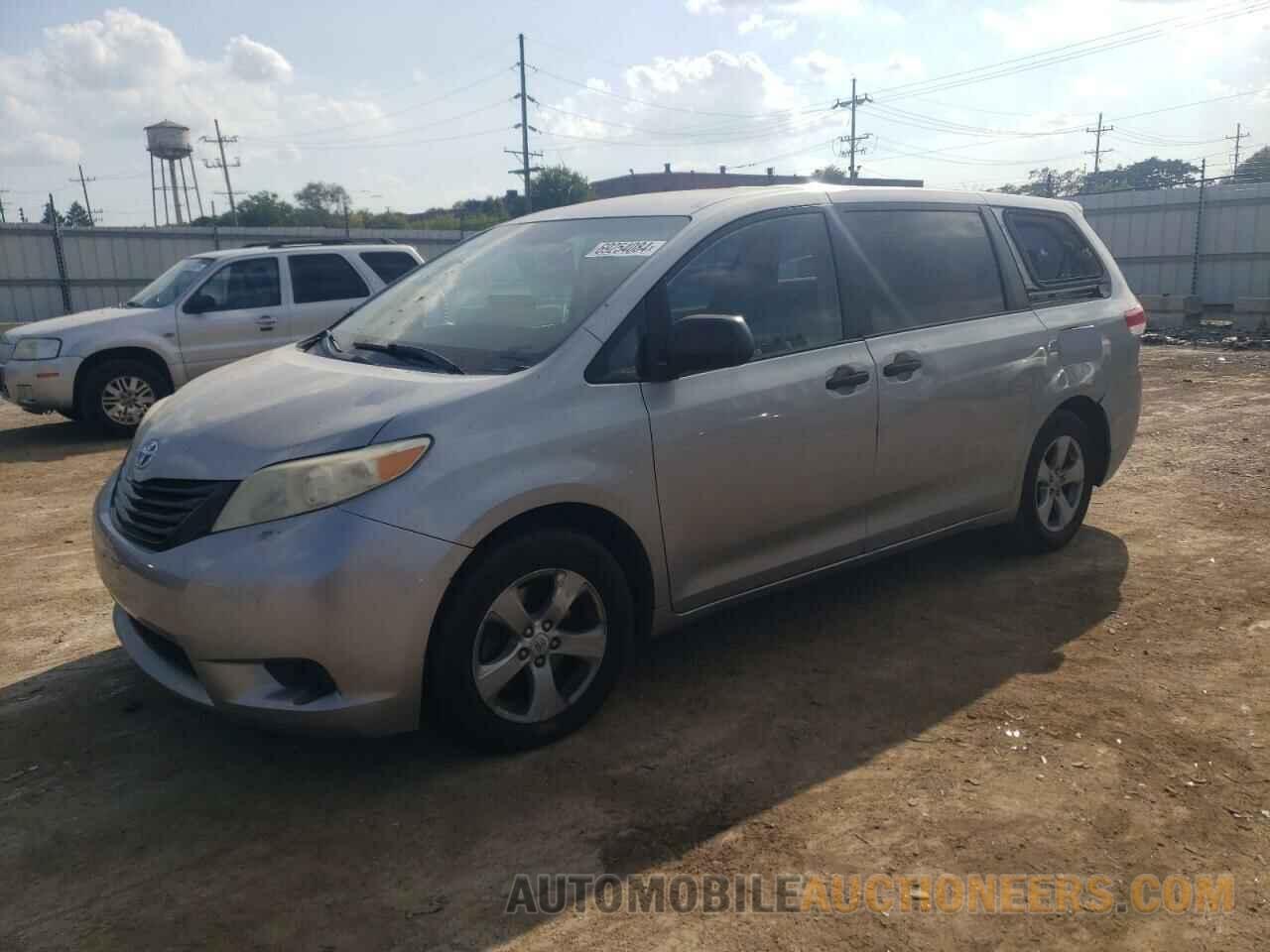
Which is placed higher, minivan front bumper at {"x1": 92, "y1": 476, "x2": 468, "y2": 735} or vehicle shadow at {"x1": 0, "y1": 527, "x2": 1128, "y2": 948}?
minivan front bumper at {"x1": 92, "y1": 476, "x2": 468, "y2": 735}

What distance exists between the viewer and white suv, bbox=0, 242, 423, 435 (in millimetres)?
9648

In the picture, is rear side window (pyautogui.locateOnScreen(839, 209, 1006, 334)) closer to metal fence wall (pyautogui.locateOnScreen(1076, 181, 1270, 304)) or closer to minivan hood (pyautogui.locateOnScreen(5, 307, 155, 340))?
minivan hood (pyautogui.locateOnScreen(5, 307, 155, 340))

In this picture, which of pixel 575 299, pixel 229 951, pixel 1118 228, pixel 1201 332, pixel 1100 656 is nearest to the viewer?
pixel 229 951

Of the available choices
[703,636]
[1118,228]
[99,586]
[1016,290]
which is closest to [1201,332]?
[1118,228]

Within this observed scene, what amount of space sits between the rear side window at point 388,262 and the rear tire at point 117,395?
2.42 meters

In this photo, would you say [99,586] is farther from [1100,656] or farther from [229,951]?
[1100,656]

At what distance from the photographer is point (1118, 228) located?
73.6 feet

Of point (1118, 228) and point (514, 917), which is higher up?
point (1118, 228)

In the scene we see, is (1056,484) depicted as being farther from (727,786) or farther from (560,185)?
(560,185)

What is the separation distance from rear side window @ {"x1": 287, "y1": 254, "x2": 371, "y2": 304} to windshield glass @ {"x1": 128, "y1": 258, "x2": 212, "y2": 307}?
86 centimetres

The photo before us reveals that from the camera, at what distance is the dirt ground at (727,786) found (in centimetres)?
258

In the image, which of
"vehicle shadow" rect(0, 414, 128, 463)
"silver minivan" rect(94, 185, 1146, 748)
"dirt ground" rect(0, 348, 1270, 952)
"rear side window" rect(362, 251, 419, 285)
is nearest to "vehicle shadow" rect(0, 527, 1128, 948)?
"dirt ground" rect(0, 348, 1270, 952)

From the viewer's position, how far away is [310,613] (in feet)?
9.55

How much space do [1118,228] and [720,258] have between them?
21.7m
